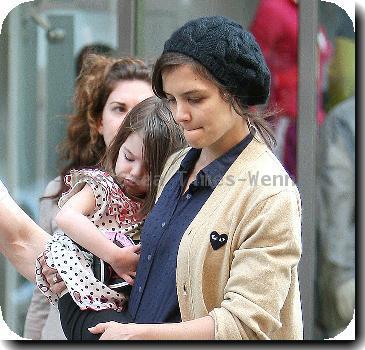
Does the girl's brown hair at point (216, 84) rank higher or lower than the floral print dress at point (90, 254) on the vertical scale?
higher

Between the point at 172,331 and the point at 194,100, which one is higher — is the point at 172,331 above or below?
below

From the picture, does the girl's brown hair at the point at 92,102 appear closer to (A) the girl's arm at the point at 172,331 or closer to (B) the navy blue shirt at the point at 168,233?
(B) the navy blue shirt at the point at 168,233

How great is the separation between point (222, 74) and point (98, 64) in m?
1.01

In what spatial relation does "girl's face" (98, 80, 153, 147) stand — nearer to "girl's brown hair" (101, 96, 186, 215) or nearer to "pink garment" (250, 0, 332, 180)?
"girl's brown hair" (101, 96, 186, 215)

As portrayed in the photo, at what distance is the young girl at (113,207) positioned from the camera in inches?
81.0

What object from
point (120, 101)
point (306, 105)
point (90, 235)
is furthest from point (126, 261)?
point (306, 105)

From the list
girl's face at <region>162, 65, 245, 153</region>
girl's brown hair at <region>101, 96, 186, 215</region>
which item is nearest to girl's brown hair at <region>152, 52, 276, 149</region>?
girl's face at <region>162, 65, 245, 153</region>

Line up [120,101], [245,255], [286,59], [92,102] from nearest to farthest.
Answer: [245,255]
[120,101]
[92,102]
[286,59]

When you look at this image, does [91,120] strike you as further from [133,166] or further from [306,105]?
[306,105]

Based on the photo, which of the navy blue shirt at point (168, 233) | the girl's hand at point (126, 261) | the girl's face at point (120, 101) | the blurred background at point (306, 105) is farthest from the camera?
the blurred background at point (306, 105)

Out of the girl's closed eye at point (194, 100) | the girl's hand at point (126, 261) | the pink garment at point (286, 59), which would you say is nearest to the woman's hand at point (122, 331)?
the girl's hand at point (126, 261)

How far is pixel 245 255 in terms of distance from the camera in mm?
1684

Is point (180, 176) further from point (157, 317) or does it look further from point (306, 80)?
point (306, 80)

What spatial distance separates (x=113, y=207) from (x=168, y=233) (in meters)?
0.34
